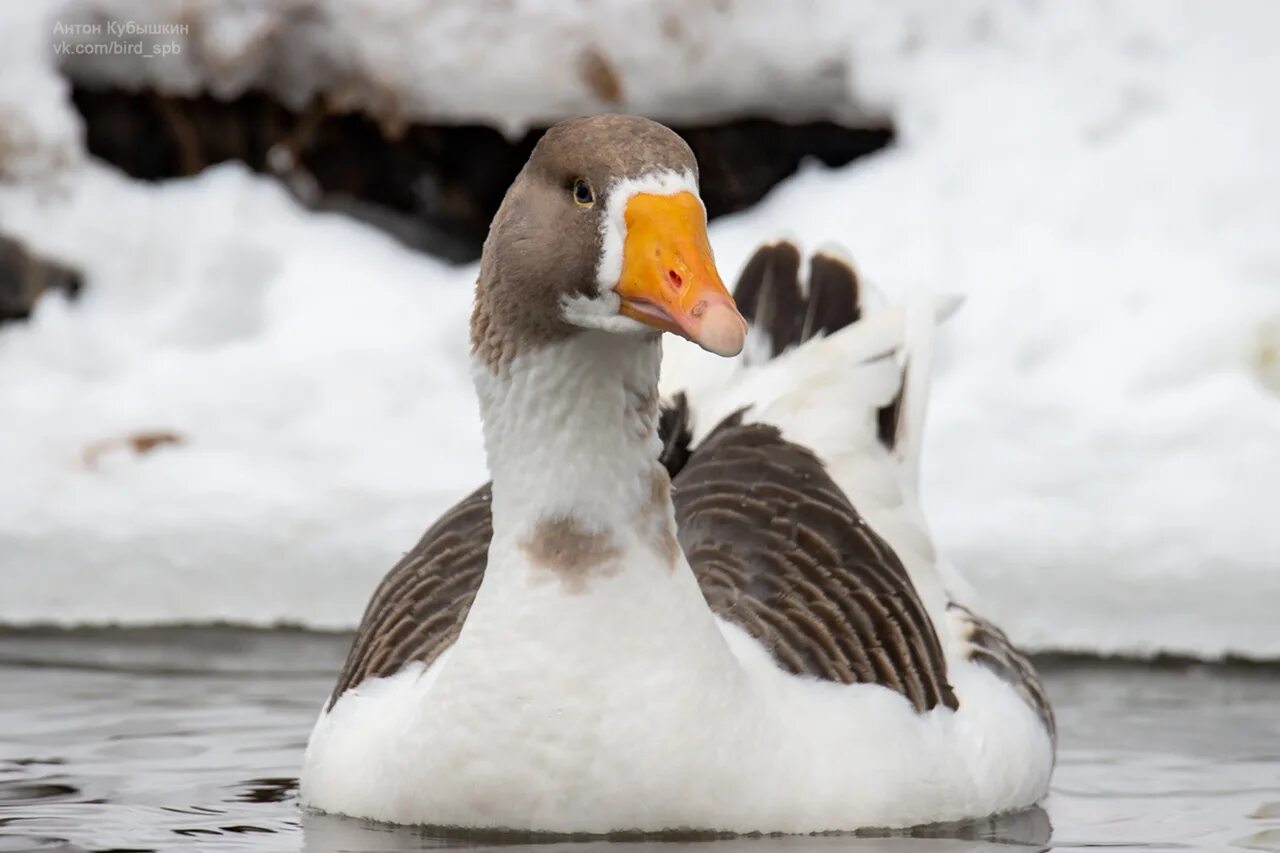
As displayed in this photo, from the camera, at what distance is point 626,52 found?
39.1 feet

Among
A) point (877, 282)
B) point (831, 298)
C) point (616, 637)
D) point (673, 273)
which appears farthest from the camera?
point (877, 282)

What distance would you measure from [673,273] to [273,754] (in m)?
2.93

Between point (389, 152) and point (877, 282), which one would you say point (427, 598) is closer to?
point (877, 282)

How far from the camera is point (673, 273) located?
15.1 ft

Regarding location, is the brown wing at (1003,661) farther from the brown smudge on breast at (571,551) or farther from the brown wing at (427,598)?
the brown smudge on breast at (571,551)

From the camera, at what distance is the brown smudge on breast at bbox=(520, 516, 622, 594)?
5082 mm

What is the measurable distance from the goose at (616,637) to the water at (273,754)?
0.44 ft

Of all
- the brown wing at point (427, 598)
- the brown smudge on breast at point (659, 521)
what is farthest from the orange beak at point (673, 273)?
the brown wing at point (427, 598)

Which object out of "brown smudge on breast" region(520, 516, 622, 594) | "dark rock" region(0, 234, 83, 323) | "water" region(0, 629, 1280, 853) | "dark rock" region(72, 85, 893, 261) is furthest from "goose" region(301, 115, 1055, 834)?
"dark rock" region(72, 85, 893, 261)

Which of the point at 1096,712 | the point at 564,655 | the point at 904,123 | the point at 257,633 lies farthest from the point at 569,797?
the point at 904,123

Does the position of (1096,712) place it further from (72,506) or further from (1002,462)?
(72,506)

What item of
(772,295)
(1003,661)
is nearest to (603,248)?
(1003,661)

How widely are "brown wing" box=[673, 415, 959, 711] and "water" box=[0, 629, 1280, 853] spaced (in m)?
0.50

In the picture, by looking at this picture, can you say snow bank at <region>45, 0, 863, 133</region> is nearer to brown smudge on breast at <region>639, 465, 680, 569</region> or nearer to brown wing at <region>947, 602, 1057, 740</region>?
brown wing at <region>947, 602, 1057, 740</region>
